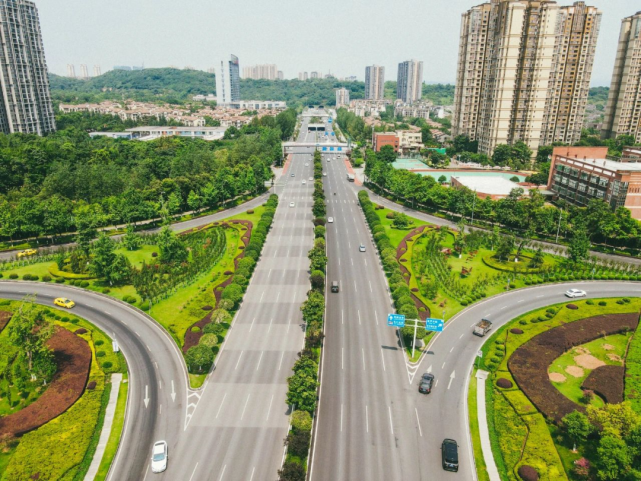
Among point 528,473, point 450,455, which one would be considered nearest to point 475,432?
point 450,455

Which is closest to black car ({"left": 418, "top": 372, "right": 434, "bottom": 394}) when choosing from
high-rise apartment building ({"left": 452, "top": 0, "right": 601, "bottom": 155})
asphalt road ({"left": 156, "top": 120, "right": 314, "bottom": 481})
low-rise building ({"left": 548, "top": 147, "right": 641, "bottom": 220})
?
asphalt road ({"left": 156, "top": 120, "right": 314, "bottom": 481})

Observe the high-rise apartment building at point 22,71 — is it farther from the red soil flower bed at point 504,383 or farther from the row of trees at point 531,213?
the red soil flower bed at point 504,383

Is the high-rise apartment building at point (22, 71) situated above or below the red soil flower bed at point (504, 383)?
above

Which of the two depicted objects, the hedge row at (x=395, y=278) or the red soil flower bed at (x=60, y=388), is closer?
the red soil flower bed at (x=60, y=388)

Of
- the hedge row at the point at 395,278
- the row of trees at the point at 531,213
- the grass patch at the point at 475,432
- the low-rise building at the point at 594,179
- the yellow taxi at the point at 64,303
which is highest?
the low-rise building at the point at 594,179

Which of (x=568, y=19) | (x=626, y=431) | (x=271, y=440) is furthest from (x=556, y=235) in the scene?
(x=568, y=19)

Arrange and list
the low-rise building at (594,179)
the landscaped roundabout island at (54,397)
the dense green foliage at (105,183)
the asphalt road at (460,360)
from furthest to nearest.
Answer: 1. the low-rise building at (594,179)
2. the dense green foliage at (105,183)
3. the asphalt road at (460,360)
4. the landscaped roundabout island at (54,397)

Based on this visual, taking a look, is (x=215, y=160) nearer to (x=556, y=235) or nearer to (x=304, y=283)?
(x=304, y=283)

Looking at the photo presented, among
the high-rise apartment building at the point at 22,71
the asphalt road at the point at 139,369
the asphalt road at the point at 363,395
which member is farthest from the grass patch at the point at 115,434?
the high-rise apartment building at the point at 22,71
